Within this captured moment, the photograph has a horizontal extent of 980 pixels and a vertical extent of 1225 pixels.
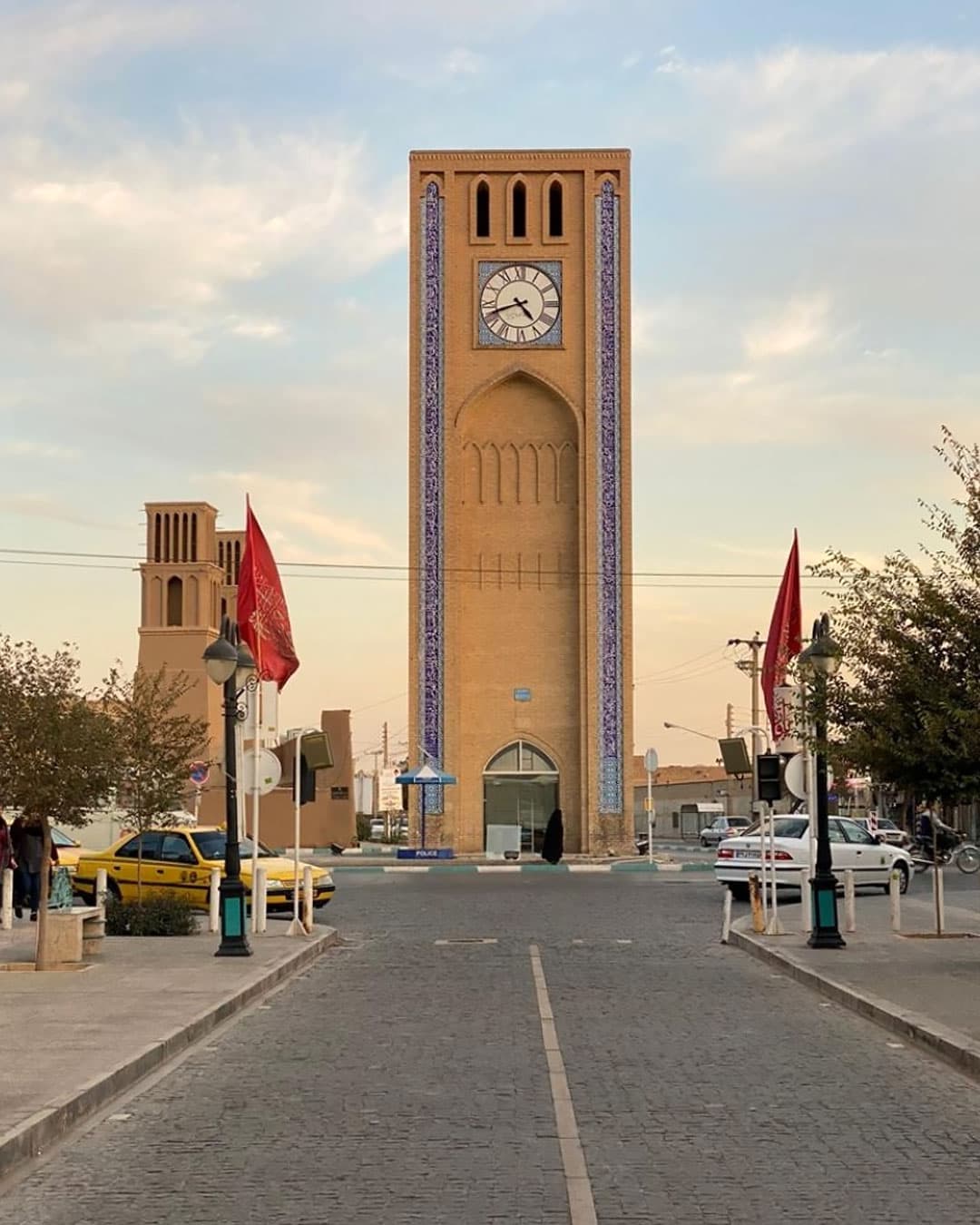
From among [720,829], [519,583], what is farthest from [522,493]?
[720,829]

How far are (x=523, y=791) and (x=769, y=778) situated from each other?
3512 centimetres

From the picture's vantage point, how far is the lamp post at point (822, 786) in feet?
64.0

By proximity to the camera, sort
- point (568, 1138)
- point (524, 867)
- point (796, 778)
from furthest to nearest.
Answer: point (524, 867) < point (796, 778) < point (568, 1138)

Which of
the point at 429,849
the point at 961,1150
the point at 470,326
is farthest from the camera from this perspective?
the point at 470,326

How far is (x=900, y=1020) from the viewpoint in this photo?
527 inches

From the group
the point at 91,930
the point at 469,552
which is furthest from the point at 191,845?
the point at 469,552

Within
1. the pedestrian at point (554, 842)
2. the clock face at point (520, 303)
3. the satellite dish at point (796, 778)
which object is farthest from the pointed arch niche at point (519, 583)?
the satellite dish at point (796, 778)

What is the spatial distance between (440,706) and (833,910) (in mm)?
36500

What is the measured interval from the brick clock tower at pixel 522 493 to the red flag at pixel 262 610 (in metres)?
32.9

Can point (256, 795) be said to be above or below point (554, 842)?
above

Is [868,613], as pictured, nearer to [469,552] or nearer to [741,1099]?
[741,1099]

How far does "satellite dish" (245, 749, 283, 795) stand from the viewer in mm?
21641

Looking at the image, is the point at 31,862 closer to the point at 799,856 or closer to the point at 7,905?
the point at 7,905

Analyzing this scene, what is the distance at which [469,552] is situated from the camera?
2308 inches
